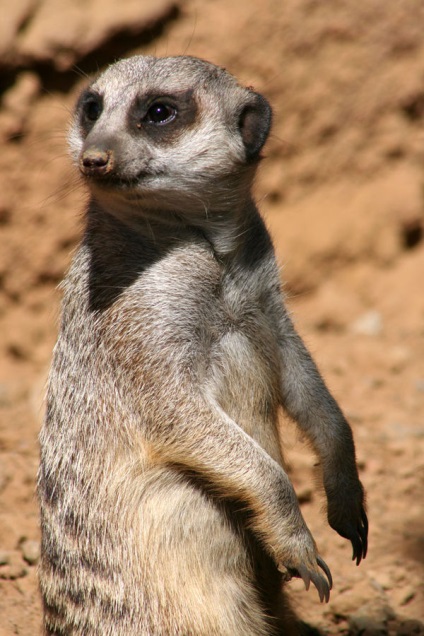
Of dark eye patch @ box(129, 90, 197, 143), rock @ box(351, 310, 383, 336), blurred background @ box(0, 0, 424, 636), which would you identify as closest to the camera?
dark eye patch @ box(129, 90, 197, 143)

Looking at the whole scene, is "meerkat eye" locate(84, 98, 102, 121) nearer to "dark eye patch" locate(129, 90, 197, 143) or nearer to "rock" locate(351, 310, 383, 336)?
"dark eye patch" locate(129, 90, 197, 143)

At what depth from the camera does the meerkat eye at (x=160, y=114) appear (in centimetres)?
282

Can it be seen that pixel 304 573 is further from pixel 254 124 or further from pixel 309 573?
pixel 254 124

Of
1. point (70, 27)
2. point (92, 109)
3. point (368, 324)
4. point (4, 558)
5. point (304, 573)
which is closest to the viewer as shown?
point (304, 573)

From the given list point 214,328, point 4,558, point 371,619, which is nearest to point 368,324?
point 371,619

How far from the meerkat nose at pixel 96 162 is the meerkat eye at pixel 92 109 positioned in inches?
15.0

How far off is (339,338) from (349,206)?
893 mm

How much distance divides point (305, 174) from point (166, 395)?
3.46 metres

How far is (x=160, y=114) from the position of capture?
9.33 ft

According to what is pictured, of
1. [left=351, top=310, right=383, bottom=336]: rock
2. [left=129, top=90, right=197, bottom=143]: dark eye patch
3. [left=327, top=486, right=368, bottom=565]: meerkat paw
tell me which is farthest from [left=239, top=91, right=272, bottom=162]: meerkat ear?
[left=351, top=310, right=383, bottom=336]: rock

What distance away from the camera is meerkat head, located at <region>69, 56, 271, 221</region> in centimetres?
269

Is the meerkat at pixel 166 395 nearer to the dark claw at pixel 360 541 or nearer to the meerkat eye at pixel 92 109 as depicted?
the meerkat eye at pixel 92 109

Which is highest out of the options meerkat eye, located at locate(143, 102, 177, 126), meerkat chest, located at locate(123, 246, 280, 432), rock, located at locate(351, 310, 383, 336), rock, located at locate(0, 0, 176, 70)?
meerkat eye, located at locate(143, 102, 177, 126)

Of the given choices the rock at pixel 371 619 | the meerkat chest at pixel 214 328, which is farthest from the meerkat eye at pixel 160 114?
the rock at pixel 371 619
